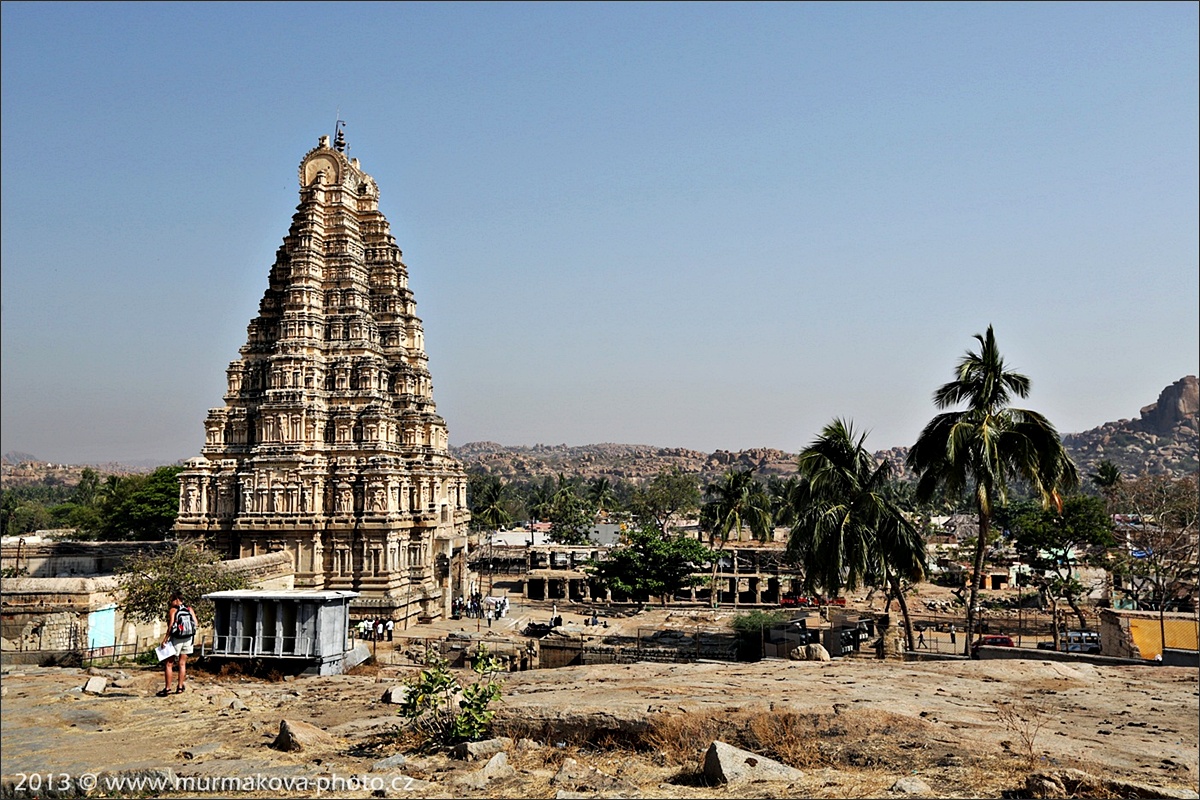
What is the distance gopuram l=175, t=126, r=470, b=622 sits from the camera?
119 ft

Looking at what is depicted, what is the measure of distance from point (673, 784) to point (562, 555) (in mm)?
55695

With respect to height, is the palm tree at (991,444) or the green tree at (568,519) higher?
the palm tree at (991,444)

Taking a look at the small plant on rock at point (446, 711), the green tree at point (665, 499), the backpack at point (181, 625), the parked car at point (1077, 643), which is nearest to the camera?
the small plant on rock at point (446, 711)

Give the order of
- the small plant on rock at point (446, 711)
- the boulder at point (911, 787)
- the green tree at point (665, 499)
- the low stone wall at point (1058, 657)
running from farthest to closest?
the green tree at point (665, 499)
the low stone wall at point (1058, 657)
the small plant on rock at point (446, 711)
the boulder at point (911, 787)

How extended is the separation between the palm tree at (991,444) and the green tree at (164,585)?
19.6 meters

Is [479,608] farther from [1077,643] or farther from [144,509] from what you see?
[1077,643]

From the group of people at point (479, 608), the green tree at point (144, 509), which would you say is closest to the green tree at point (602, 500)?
the green tree at point (144, 509)

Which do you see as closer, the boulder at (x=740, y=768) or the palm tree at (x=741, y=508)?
the boulder at (x=740, y=768)

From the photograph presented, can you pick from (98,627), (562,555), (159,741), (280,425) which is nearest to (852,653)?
(159,741)

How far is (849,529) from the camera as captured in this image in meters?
23.1

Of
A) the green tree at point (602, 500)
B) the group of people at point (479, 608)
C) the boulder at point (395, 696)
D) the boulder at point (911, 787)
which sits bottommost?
the group of people at point (479, 608)

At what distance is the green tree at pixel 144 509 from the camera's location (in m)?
53.3

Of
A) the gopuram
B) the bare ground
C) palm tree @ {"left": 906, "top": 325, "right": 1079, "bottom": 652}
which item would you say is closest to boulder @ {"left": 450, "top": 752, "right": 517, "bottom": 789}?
the bare ground

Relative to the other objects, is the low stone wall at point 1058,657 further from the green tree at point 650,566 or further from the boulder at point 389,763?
the green tree at point 650,566
